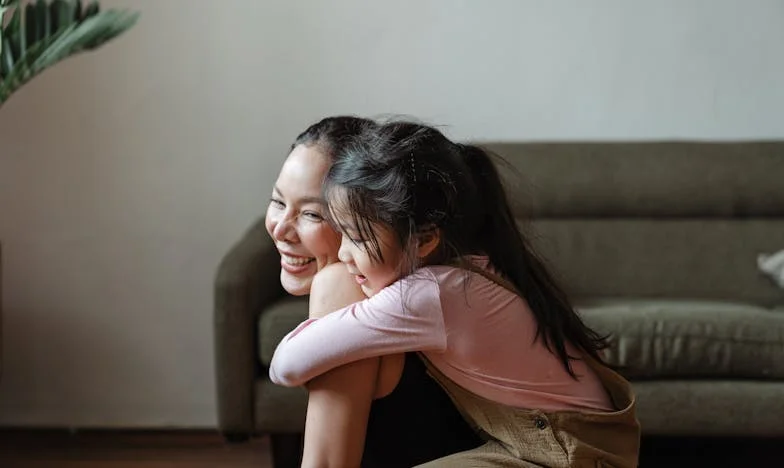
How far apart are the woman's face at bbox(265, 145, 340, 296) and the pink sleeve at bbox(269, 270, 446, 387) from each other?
0.11m

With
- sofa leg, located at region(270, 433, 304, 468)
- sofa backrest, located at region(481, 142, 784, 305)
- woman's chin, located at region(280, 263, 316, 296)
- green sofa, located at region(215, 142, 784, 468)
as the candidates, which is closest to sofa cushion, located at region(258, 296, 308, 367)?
green sofa, located at region(215, 142, 784, 468)

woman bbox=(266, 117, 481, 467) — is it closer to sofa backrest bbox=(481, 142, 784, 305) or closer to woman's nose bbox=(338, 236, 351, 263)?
woman's nose bbox=(338, 236, 351, 263)

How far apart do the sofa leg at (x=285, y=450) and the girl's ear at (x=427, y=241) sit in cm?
135

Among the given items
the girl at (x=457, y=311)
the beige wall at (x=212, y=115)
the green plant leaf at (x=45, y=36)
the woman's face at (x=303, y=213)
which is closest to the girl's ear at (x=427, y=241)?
the girl at (x=457, y=311)

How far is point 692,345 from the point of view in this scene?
7.06ft

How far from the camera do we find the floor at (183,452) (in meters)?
2.59

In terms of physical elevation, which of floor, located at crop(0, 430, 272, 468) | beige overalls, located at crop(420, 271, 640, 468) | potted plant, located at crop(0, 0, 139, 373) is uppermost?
potted plant, located at crop(0, 0, 139, 373)

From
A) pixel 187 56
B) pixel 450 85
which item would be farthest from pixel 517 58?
pixel 187 56

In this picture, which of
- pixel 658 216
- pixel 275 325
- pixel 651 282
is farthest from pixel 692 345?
pixel 275 325

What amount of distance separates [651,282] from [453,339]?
1.70 meters

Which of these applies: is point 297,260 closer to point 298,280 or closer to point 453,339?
point 298,280

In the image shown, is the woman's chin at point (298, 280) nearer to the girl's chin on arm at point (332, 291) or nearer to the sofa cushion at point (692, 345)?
the girl's chin on arm at point (332, 291)

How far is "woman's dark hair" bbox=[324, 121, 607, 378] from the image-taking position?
1053 millimetres

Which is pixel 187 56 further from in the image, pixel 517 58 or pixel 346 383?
pixel 346 383
